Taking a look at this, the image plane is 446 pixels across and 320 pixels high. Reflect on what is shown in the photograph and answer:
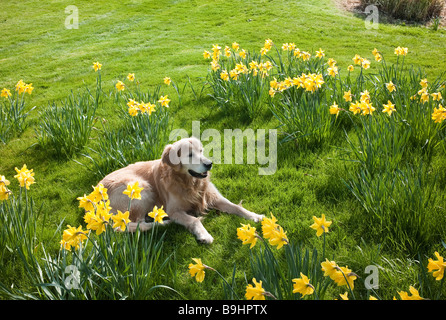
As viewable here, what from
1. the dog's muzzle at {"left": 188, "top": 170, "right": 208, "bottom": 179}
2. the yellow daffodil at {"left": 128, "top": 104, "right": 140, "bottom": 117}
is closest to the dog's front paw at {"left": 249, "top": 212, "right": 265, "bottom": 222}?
the dog's muzzle at {"left": 188, "top": 170, "right": 208, "bottom": 179}

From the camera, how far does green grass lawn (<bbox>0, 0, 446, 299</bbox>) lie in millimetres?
2750

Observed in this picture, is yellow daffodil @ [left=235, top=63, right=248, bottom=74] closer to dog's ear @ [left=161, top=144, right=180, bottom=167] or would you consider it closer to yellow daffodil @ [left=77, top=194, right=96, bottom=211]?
dog's ear @ [left=161, top=144, right=180, bottom=167]

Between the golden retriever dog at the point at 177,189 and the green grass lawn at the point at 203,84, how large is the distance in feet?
0.40

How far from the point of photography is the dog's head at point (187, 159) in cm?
317

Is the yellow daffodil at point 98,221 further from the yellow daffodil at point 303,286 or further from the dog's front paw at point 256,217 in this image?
the dog's front paw at point 256,217

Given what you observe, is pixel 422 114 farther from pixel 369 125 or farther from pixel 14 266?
pixel 14 266

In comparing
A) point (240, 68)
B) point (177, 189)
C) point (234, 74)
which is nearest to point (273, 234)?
point (177, 189)

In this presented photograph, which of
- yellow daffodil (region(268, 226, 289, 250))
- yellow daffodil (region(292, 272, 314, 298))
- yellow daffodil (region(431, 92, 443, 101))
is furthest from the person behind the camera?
yellow daffodil (region(431, 92, 443, 101))

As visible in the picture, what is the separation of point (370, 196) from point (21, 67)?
8.48 meters

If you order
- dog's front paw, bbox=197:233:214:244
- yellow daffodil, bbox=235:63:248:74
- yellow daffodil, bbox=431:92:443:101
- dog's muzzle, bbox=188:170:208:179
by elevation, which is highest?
yellow daffodil, bbox=431:92:443:101

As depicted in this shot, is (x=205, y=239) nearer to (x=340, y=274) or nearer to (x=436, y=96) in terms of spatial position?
(x=340, y=274)
